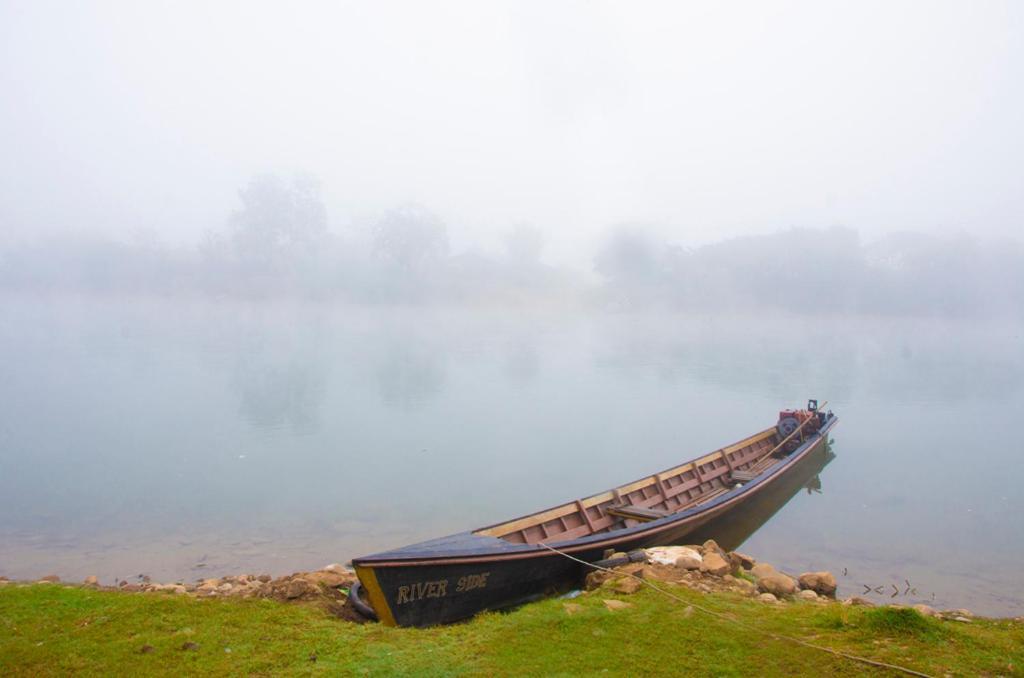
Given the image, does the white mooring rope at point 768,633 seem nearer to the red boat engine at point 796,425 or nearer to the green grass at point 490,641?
the green grass at point 490,641

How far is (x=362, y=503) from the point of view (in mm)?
18500

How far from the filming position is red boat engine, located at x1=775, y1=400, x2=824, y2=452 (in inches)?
861

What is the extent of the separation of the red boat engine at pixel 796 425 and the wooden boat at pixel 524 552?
6.49m

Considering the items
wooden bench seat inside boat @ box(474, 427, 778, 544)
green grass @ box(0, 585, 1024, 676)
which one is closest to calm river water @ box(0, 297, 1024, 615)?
wooden bench seat inside boat @ box(474, 427, 778, 544)

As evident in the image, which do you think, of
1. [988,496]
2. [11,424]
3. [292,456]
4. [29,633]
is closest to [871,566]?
[988,496]

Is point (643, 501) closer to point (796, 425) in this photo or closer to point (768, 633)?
point (768, 633)

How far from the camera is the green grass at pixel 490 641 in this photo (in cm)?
587

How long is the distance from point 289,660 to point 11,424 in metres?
31.9

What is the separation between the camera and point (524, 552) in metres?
8.65

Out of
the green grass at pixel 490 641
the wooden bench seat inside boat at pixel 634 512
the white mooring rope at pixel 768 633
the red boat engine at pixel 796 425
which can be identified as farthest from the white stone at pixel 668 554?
the red boat engine at pixel 796 425

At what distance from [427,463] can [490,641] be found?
17174 mm

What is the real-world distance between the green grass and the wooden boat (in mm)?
517

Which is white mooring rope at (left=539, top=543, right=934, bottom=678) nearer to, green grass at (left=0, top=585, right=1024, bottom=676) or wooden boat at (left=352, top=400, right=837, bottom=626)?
green grass at (left=0, top=585, right=1024, bottom=676)

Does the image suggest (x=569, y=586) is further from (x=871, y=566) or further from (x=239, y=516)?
(x=239, y=516)
